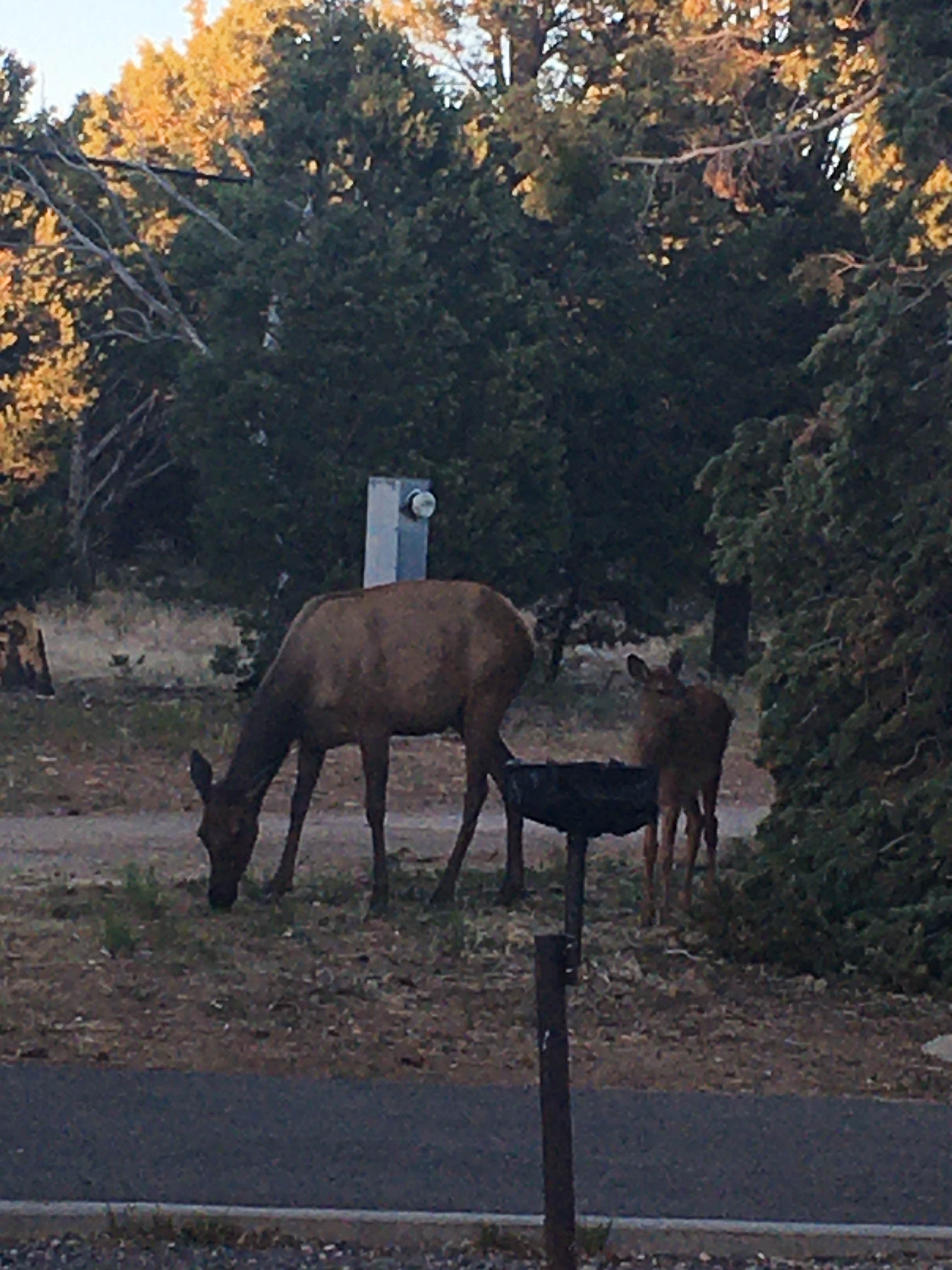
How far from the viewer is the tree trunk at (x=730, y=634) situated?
32750 millimetres

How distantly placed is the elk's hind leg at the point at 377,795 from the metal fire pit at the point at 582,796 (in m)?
7.12

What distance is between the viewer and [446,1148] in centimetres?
759

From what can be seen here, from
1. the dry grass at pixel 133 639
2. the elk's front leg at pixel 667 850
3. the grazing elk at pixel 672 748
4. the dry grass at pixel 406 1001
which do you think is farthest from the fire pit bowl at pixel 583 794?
the dry grass at pixel 133 639

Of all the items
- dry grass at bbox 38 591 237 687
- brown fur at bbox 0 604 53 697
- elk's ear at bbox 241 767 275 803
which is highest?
elk's ear at bbox 241 767 275 803

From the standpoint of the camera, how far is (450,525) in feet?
83.8

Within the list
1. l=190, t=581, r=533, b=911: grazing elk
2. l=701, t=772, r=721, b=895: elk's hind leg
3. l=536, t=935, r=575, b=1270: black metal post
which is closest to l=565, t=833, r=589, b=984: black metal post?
l=536, t=935, r=575, b=1270: black metal post

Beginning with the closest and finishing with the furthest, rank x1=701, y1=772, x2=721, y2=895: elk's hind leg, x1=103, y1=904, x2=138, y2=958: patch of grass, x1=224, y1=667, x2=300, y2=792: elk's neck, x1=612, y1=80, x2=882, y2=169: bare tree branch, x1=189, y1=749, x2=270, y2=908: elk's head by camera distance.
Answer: x1=103, y1=904, x2=138, y2=958: patch of grass < x1=189, y1=749, x2=270, y2=908: elk's head < x1=224, y1=667, x2=300, y2=792: elk's neck < x1=701, y1=772, x2=721, y2=895: elk's hind leg < x1=612, y1=80, x2=882, y2=169: bare tree branch

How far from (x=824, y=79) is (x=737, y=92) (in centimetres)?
755

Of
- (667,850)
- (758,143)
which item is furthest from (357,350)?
(667,850)

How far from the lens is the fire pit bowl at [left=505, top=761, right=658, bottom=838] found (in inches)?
227

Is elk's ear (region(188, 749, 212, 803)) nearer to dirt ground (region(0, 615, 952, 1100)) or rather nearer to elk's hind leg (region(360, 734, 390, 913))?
dirt ground (region(0, 615, 952, 1100))

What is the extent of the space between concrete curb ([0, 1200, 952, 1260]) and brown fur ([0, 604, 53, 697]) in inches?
803

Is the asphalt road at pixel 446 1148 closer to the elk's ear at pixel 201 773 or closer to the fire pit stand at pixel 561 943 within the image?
the fire pit stand at pixel 561 943

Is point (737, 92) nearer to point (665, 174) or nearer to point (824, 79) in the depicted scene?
point (665, 174)
